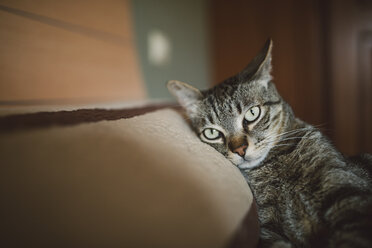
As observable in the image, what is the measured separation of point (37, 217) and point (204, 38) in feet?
9.56

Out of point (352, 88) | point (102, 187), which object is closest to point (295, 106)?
point (352, 88)

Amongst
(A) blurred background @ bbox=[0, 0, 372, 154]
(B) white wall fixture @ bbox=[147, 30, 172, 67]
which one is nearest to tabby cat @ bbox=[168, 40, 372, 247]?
(A) blurred background @ bbox=[0, 0, 372, 154]

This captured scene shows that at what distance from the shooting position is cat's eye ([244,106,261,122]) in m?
0.96

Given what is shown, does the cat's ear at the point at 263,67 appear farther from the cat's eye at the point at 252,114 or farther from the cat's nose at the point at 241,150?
the cat's nose at the point at 241,150

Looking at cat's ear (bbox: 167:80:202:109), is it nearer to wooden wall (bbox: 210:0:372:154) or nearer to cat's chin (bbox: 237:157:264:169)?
cat's chin (bbox: 237:157:264:169)

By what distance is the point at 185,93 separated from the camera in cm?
113

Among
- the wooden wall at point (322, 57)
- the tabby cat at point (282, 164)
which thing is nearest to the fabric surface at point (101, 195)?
the tabby cat at point (282, 164)

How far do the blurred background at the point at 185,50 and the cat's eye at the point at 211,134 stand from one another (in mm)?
639

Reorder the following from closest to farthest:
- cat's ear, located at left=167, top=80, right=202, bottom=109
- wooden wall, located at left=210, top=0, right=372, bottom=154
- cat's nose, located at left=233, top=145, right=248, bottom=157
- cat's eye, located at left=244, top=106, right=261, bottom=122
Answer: cat's nose, located at left=233, top=145, right=248, bottom=157
cat's eye, located at left=244, top=106, right=261, bottom=122
cat's ear, located at left=167, top=80, right=202, bottom=109
wooden wall, located at left=210, top=0, right=372, bottom=154

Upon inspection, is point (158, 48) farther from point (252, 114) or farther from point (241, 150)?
point (241, 150)

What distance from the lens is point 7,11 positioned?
85cm

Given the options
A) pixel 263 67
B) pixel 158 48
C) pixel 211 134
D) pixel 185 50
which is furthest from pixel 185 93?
pixel 185 50

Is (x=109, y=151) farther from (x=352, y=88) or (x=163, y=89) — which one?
(x=352, y=88)

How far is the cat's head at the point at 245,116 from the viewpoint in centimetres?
87
